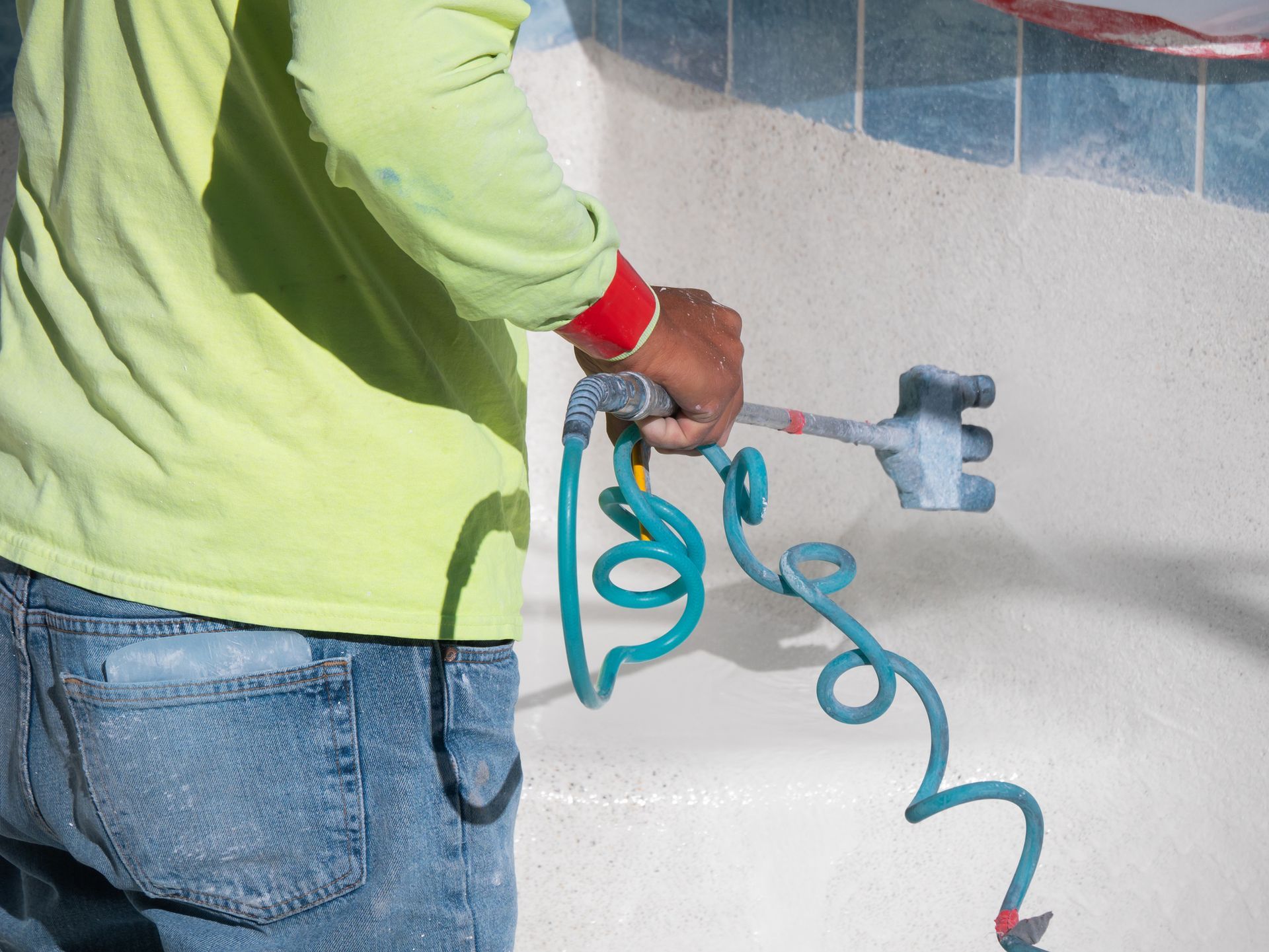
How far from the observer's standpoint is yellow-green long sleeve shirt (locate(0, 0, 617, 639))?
0.39m

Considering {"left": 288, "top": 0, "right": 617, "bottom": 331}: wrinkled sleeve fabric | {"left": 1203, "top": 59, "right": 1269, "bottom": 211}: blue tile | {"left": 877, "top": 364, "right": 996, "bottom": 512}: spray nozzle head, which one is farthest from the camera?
{"left": 1203, "top": 59, "right": 1269, "bottom": 211}: blue tile

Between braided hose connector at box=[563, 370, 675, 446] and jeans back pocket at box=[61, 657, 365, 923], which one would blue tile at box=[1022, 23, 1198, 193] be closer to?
braided hose connector at box=[563, 370, 675, 446]

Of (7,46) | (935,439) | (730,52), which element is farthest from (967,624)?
(7,46)

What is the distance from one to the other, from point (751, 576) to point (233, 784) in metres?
0.26

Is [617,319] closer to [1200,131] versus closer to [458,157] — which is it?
[458,157]

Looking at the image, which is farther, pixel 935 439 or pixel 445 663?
pixel 935 439

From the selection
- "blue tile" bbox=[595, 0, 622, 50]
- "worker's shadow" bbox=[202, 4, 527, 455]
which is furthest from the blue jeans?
"blue tile" bbox=[595, 0, 622, 50]

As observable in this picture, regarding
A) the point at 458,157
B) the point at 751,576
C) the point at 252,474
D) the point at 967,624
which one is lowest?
the point at 967,624

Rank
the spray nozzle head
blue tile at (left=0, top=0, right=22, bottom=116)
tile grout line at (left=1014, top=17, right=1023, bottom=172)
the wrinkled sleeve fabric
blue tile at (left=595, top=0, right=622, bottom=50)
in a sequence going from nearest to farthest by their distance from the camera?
the wrinkled sleeve fabric < the spray nozzle head < tile grout line at (left=1014, top=17, right=1023, bottom=172) < blue tile at (left=0, top=0, right=22, bottom=116) < blue tile at (left=595, top=0, right=622, bottom=50)

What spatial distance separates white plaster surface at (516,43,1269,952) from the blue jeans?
0.37m

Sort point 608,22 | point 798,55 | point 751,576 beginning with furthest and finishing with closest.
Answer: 1. point 608,22
2. point 798,55
3. point 751,576

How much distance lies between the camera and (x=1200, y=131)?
82cm

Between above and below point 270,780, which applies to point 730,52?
above

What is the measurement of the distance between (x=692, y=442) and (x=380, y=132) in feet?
0.69
